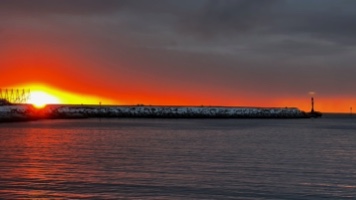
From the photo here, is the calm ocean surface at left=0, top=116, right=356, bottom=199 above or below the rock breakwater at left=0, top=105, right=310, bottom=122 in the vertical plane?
below

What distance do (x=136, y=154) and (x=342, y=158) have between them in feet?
33.8

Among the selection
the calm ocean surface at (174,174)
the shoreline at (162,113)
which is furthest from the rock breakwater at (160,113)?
the calm ocean surface at (174,174)

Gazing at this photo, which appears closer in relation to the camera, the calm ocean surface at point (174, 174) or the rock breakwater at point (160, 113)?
the calm ocean surface at point (174, 174)

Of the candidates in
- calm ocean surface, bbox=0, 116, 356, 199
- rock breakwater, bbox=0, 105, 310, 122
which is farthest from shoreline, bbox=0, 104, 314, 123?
calm ocean surface, bbox=0, 116, 356, 199

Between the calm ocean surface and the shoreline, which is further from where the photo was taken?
the shoreline

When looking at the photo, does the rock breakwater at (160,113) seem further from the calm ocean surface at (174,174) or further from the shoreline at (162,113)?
the calm ocean surface at (174,174)

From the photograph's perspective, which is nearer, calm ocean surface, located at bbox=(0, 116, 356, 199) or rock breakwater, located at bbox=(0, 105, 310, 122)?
calm ocean surface, located at bbox=(0, 116, 356, 199)

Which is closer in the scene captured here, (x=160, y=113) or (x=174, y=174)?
(x=174, y=174)

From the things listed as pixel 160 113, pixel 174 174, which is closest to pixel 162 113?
pixel 160 113

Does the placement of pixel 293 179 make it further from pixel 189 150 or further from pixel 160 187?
pixel 189 150

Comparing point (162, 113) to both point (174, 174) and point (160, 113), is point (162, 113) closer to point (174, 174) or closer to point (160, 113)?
point (160, 113)

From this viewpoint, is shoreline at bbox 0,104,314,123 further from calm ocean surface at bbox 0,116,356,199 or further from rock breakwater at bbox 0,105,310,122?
calm ocean surface at bbox 0,116,356,199

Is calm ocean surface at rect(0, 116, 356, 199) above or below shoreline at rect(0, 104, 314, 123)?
below

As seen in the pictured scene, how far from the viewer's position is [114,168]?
25.4 meters
